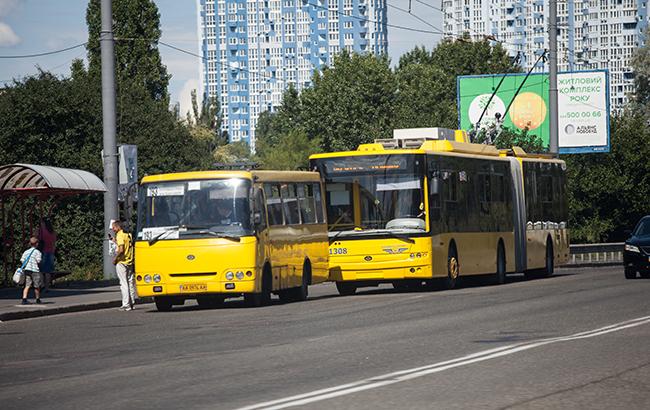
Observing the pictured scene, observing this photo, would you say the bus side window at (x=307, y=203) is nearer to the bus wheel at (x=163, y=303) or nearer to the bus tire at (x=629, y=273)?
the bus wheel at (x=163, y=303)

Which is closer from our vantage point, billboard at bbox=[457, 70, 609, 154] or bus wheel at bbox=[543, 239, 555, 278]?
bus wheel at bbox=[543, 239, 555, 278]

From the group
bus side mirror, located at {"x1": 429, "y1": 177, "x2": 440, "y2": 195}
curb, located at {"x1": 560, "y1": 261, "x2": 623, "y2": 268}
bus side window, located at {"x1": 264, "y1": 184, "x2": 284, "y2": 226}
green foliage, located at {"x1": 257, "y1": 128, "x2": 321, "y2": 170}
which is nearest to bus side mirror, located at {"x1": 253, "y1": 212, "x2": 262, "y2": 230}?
bus side window, located at {"x1": 264, "y1": 184, "x2": 284, "y2": 226}

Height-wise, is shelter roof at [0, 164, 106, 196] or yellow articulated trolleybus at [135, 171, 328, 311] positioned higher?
shelter roof at [0, 164, 106, 196]

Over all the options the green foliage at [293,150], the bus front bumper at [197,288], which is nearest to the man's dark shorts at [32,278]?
the bus front bumper at [197,288]

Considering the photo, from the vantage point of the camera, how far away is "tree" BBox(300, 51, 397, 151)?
11662cm

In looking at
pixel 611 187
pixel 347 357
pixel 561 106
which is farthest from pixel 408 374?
pixel 611 187

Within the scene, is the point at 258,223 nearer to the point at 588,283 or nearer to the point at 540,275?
the point at 588,283

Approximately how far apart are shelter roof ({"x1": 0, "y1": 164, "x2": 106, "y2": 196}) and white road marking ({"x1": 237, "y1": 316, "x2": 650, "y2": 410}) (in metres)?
17.7

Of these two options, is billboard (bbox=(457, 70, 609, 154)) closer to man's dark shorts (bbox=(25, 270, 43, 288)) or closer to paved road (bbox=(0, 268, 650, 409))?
man's dark shorts (bbox=(25, 270, 43, 288))

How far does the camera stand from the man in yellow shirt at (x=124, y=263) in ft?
92.9

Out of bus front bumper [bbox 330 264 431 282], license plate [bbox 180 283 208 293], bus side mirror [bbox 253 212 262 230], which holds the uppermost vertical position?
bus side mirror [bbox 253 212 262 230]

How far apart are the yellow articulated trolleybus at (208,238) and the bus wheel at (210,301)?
1382 millimetres

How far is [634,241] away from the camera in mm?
37812

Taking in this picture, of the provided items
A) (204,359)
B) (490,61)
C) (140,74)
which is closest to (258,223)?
(204,359)
